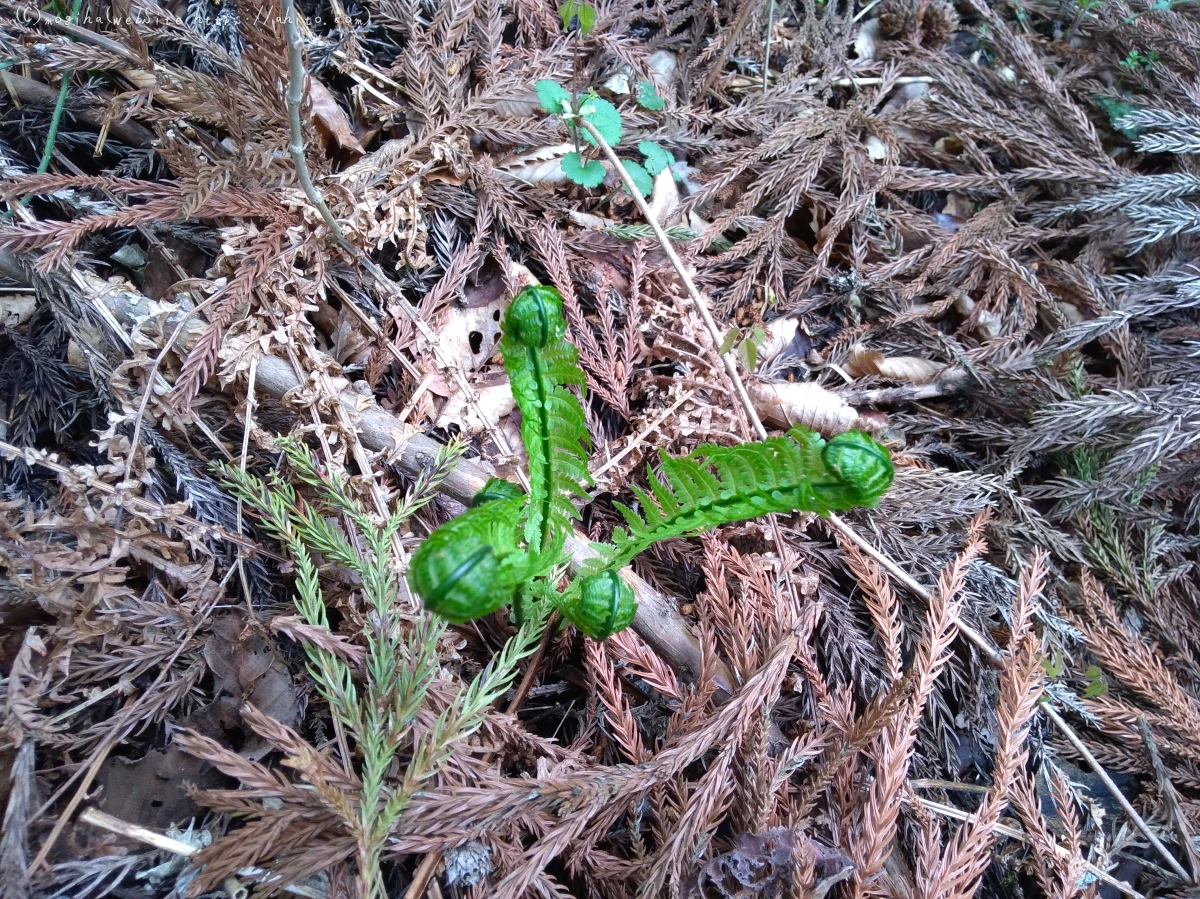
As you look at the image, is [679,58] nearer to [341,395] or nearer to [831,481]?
[341,395]

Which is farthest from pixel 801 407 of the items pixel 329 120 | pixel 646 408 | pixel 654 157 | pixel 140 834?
pixel 140 834

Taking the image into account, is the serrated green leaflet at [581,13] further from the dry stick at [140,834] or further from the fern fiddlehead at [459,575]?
the dry stick at [140,834]

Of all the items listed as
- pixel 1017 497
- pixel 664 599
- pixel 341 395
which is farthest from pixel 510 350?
pixel 1017 497

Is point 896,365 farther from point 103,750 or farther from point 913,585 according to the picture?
point 103,750

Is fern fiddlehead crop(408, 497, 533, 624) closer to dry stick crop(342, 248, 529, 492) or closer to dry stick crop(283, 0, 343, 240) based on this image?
dry stick crop(342, 248, 529, 492)

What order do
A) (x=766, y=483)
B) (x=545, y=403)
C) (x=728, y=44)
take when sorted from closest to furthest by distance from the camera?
1. (x=766, y=483)
2. (x=545, y=403)
3. (x=728, y=44)

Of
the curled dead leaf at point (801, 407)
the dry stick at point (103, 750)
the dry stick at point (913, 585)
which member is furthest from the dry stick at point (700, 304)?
the dry stick at point (103, 750)
